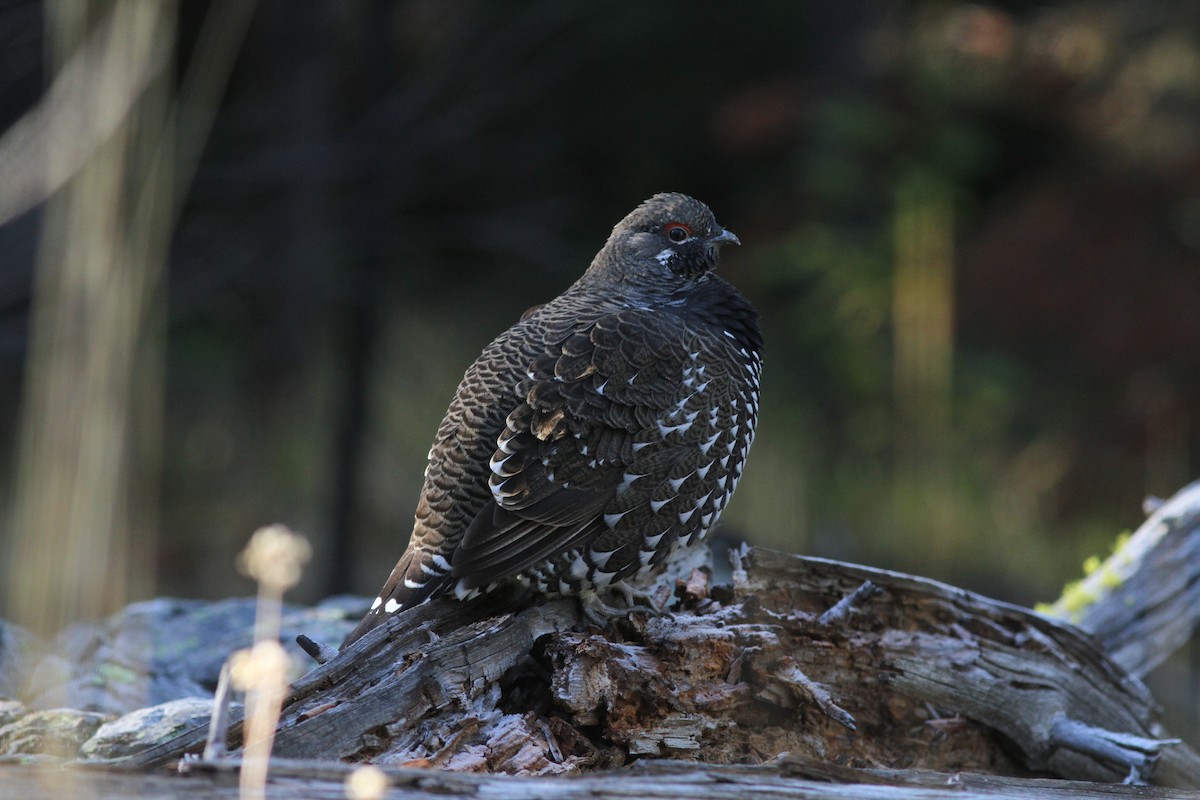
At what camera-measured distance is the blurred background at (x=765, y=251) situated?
11.3m

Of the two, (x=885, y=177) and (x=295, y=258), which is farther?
(x=885, y=177)

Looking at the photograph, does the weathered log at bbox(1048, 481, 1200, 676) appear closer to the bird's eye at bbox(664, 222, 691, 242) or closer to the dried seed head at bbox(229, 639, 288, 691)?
the bird's eye at bbox(664, 222, 691, 242)

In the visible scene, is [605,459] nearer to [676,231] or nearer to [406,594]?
[406,594]

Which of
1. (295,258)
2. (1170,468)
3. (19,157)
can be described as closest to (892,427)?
(1170,468)

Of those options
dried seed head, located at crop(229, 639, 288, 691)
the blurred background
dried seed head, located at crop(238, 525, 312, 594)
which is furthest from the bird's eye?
the blurred background

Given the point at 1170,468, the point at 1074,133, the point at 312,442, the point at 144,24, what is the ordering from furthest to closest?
the point at 312,442 < the point at 1074,133 < the point at 1170,468 < the point at 144,24

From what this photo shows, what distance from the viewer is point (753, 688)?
4031mm

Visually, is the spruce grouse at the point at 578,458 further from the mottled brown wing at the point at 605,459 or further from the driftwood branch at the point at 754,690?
the driftwood branch at the point at 754,690

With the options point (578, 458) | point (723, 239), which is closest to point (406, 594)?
point (578, 458)

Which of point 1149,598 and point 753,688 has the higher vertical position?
point 1149,598

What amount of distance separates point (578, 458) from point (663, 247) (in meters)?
1.19

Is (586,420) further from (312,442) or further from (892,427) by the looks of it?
(312,442)

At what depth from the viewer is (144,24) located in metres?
2.62

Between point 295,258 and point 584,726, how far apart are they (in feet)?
27.4
